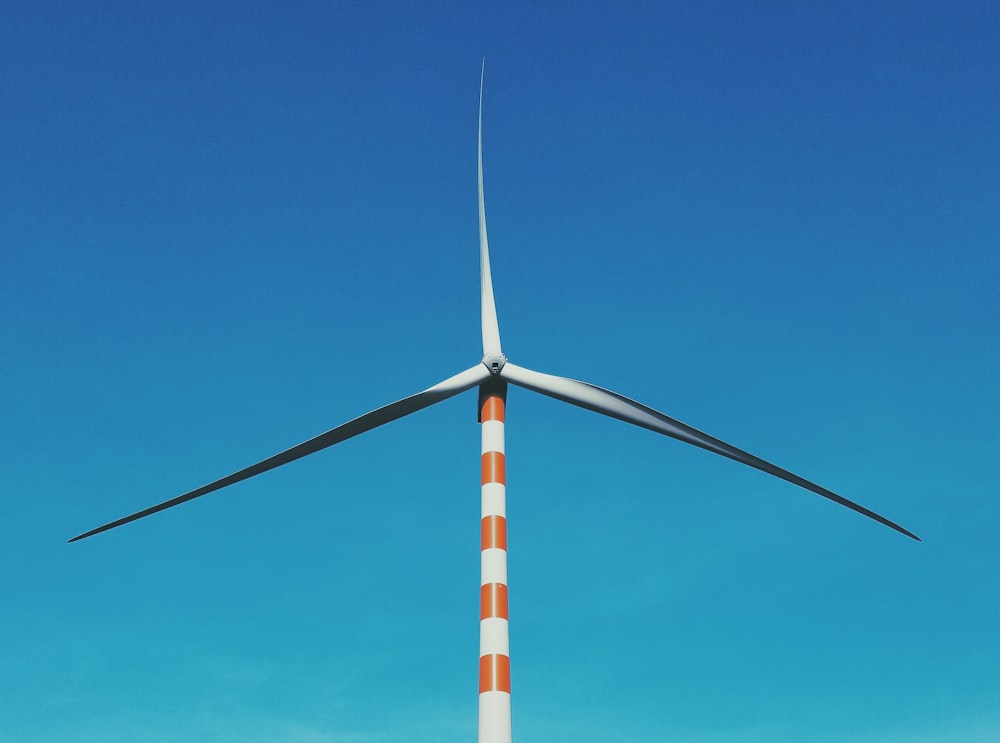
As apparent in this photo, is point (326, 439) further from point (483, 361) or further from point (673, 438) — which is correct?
point (673, 438)

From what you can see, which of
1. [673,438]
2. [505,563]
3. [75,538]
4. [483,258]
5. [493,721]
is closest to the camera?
[493,721]

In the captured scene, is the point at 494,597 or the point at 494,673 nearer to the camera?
the point at 494,673

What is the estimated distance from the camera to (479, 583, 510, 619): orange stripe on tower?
2450 cm

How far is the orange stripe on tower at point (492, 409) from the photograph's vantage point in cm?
2842

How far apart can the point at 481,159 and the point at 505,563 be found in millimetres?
15198

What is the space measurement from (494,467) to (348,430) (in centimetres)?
444

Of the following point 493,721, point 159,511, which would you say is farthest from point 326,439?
point 493,721

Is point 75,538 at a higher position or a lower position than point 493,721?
higher

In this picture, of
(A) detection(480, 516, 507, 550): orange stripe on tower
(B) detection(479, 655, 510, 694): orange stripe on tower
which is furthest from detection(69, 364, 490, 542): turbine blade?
(B) detection(479, 655, 510, 694): orange stripe on tower

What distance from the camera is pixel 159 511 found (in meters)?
28.1

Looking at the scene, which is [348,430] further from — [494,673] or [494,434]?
[494,673]

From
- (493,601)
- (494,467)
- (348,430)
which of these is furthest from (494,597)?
(348,430)

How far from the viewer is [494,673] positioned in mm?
23688

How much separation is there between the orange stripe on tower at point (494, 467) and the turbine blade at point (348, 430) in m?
2.62
